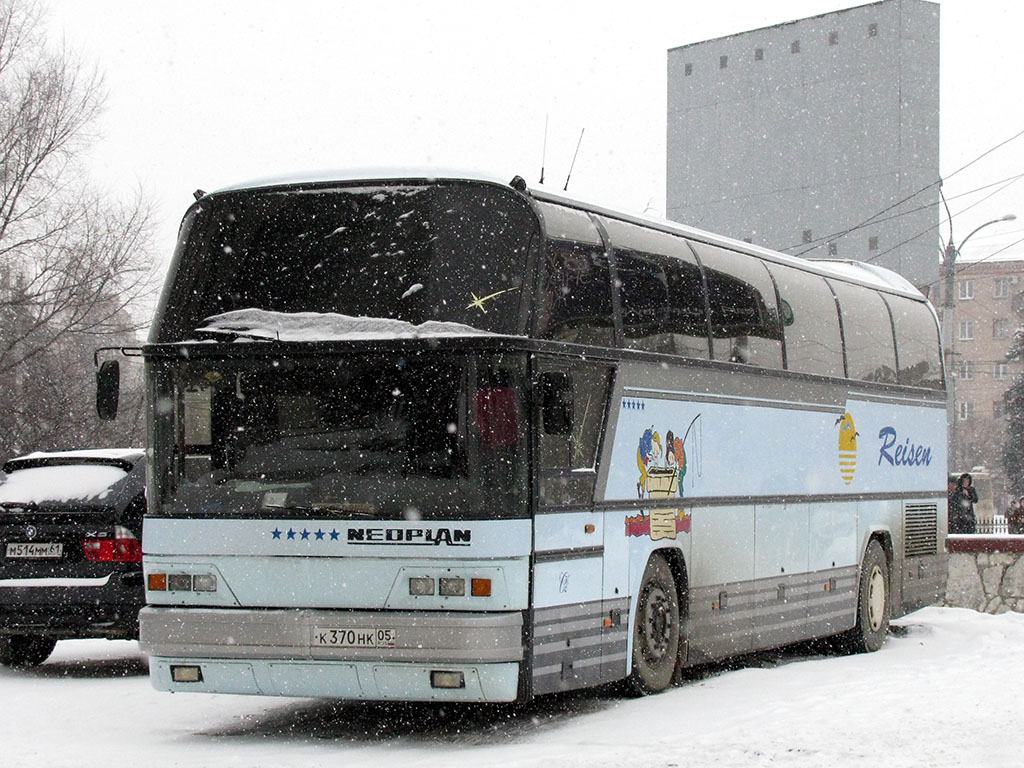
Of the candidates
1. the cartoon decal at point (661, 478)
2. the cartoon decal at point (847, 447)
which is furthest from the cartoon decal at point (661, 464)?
the cartoon decal at point (847, 447)

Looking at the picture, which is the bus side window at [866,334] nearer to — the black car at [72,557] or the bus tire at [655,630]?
the bus tire at [655,630]

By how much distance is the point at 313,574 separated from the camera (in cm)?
986

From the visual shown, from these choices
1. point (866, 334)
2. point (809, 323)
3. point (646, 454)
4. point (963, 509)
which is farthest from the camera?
point (963, 509)

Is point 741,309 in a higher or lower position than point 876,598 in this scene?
higher

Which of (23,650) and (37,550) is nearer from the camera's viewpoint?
(37,550)

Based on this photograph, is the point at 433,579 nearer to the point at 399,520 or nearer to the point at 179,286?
the point at 399,520

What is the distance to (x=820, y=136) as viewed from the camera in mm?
48625

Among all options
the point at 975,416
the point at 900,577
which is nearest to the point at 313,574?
the point at 900,577

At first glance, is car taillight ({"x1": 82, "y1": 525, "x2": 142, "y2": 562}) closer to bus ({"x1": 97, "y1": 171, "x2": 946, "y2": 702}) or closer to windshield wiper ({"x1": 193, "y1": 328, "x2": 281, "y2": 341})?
bus ({"x1": 97, "y1": 171, "x2": 946, "y2": 702})

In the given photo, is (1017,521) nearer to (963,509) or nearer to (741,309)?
(963,509)

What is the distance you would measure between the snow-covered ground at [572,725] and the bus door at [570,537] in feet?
1.38

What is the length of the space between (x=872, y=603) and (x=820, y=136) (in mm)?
33770

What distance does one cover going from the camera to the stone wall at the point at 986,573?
19.9m

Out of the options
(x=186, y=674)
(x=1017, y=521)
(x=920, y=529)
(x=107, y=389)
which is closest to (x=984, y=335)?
(x=1017, y=521)
